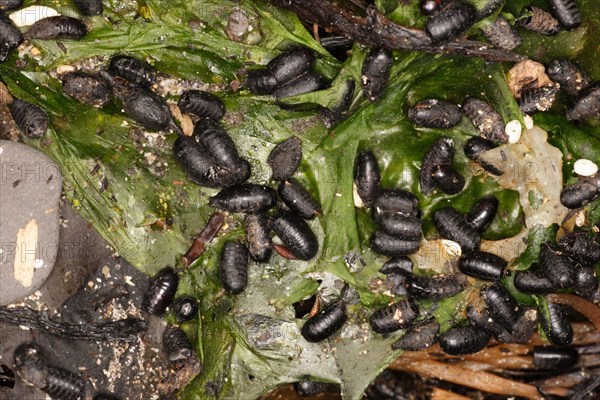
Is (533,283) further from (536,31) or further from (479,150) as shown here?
(536,31)

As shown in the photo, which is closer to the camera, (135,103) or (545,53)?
(135,103)

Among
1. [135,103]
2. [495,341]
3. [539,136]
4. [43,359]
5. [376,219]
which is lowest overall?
[495,341]

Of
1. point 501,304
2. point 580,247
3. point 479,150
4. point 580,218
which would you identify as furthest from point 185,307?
point 580,218

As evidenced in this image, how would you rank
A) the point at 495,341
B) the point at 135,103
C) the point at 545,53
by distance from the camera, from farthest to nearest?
the point at 495,341
the point at 545,53
the point at 135,103

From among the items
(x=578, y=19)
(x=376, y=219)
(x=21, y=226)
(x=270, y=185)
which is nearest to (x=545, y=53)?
(x=578, y=19)

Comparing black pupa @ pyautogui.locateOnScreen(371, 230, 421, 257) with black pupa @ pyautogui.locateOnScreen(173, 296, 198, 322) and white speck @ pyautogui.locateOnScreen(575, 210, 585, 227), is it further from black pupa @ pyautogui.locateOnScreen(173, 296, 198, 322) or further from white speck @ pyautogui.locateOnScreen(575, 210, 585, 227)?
black pupa @ pyautogui.locateOnScreen(173, 296, 198, 322)

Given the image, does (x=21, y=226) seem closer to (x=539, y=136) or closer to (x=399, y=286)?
(x=399, y=286)

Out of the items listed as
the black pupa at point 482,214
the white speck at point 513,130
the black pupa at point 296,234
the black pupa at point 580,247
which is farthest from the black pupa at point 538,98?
the black pupa at point 296,234
